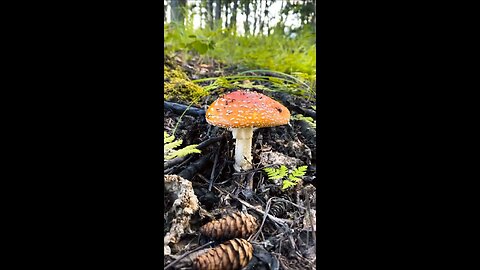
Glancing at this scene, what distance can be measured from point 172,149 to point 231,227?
1.29 ft

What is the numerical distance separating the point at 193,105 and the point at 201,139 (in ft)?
0.52

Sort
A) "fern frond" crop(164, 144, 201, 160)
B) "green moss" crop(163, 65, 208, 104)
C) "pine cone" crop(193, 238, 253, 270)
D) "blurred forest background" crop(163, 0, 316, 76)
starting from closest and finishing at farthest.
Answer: "pine cone" crop(193, 238, 253, 270) → "fern frond" crop(164, 144, 201, 160) → "green moss" crop(163, 65, 208, 104) → "blurred forest background" crop(163, 0, 316, 76)

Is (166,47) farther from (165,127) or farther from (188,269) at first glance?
(188,269)

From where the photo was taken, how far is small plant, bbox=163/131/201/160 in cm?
171

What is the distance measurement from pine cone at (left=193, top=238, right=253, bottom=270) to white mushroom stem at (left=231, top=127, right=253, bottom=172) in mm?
323

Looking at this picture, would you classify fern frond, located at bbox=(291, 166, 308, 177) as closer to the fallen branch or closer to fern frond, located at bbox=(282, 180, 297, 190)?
fern frond, located at bbox=(282, 180, 297, 190)

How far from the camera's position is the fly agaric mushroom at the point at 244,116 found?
5.69 feet

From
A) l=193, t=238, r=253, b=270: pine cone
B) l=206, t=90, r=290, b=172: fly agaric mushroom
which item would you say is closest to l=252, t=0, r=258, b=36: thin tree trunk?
l=206, t=90, r=290, b=172: fly agaric mushroom

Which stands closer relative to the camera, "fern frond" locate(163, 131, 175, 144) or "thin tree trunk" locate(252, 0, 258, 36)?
"fern frond" locate(163, 131, 175, 144)

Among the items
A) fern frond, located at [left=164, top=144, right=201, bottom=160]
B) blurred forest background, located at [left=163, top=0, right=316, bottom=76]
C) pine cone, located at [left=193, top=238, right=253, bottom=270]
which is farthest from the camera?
blurred forest background, located at [left=163, top=0, right=316, bottom=76]

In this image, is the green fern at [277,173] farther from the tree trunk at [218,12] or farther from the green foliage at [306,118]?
the tree trunk at [218,12]

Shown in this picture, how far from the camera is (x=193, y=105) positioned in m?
1.83

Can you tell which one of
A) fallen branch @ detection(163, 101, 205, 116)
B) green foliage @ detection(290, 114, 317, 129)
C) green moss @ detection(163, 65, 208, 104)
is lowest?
green foliage @ detection(290, 114, 317, 129)
